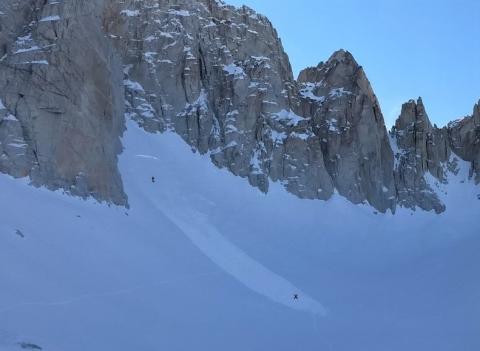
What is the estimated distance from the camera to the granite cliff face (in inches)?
1706

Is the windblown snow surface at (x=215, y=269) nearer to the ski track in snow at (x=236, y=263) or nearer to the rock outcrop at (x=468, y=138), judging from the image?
the ski track in snow at (x=236, y=263)

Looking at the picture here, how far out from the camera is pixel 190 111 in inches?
2650

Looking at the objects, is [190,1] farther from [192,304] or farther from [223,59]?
[192,304]

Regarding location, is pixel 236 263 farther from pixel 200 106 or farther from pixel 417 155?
pixel 417 155

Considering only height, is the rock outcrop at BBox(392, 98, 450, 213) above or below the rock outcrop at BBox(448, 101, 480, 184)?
below

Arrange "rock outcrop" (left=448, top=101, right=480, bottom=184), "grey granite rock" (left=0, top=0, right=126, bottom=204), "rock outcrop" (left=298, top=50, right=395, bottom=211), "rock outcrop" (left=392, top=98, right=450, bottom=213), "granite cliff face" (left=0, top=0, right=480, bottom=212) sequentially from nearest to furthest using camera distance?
"grey granite rock" (left=0, top=0, right=126, bottom=204) < "granite cliff face" (left=0, top=0, right=480, bottom=212) < "rock outcrop" (left=298, top=50, right=395, bottom=211) < "rock outcrop" (left=392, top=98, right=450, bottom=213) < "rock outcrop" (left=448, top=101, right=480, bottom=184)

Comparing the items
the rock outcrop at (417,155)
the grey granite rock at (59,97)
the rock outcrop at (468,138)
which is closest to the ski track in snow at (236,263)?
the grey granite rock at (59,97)

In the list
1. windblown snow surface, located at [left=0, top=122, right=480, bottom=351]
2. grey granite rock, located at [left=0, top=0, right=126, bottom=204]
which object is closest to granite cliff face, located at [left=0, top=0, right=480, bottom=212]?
grey granite rock, located at [left=0, top=0, right=126, bottom=204]

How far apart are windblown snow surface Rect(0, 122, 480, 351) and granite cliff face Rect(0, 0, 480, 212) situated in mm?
2564

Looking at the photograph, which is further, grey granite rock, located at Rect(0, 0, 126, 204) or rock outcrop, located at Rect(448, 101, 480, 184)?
rock outcrop, located at Rect(448, 101, 480, 184)

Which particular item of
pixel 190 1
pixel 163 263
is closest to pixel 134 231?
pixel 163 263

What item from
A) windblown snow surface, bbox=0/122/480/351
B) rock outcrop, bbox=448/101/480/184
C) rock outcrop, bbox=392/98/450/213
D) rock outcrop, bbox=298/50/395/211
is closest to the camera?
windblown snow surface, bbox=0/122/480/351

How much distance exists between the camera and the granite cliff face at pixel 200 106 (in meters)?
43.3

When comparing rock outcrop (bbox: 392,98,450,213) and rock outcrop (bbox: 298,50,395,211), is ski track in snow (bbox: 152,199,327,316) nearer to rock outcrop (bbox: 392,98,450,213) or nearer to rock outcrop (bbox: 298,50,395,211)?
rock outcrop (bbox: 298,50,395,211)
